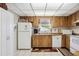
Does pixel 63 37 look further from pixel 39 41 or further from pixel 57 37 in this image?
pixel 39 41

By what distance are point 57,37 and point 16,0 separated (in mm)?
6698

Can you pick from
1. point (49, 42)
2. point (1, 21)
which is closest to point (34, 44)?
point (49, 42)

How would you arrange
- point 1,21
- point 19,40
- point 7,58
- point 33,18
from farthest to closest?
point 33,18 < point 19,40 < point 1,21 < point 7,58

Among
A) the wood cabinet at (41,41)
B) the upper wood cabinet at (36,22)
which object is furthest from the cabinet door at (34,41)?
the upper wood cabinet at (36,22)

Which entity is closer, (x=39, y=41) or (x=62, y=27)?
(x=39, y=41)

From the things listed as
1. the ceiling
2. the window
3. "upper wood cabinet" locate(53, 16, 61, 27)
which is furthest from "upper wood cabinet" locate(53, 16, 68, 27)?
the ceiling

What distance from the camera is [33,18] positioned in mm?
9062

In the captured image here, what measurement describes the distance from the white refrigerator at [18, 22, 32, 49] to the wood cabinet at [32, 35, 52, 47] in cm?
46

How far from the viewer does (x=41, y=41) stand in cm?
769

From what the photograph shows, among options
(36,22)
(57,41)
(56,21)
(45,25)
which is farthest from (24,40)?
(56,21)

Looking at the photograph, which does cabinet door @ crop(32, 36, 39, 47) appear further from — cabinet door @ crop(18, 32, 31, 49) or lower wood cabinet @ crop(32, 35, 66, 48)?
cabinet door @ crop(18, 32, 31, 49)

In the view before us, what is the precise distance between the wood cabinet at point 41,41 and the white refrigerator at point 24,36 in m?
0.46

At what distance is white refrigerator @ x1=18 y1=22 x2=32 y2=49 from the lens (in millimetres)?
7219

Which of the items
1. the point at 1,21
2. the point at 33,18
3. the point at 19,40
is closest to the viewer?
the point at 1,21
